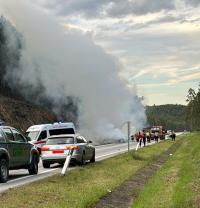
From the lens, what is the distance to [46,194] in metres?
14.1

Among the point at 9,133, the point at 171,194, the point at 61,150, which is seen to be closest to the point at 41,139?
the point at 61,150

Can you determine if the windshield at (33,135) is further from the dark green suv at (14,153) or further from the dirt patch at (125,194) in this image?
the dirt patch at (125,194)

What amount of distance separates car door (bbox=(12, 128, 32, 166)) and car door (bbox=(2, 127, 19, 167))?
24cm

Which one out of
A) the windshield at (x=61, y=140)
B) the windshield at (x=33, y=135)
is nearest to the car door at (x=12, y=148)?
the windshield at (x=61, y=140)

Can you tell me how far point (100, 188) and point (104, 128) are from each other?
82.9m

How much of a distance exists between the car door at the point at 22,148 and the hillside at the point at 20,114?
132 ft

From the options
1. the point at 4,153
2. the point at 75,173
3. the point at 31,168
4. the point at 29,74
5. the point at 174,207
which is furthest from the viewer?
the point at 29,74

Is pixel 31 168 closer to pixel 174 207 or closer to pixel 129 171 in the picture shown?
pixel 129 171

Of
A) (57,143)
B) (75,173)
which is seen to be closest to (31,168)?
(75,173)

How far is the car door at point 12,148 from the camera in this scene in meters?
19.1

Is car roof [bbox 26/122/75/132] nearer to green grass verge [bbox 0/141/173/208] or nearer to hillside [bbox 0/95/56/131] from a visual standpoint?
green grass verge [bbox 0/141/173/208]

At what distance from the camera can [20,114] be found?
224 feet

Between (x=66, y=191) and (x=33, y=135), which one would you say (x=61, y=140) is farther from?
(x=66, y=191)

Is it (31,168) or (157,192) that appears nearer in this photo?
(157,192)
